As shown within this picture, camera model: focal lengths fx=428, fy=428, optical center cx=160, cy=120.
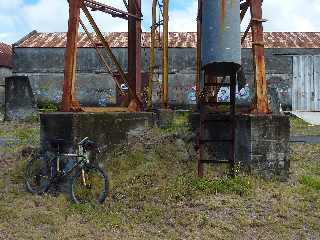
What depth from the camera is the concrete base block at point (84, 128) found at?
7.32 metres

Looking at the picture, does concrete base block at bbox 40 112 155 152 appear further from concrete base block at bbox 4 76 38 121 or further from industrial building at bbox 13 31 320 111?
industrial building at bbox 13 31 320 111

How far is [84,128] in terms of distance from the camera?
748cm

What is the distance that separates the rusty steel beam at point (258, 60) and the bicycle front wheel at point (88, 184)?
3.16 metres

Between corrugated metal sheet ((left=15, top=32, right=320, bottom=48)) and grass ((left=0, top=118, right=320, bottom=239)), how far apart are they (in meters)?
22.9

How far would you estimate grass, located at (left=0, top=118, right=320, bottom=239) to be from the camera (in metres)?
5.48

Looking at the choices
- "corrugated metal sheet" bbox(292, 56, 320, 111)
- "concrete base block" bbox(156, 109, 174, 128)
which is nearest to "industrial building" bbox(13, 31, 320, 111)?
"corrugated metal sheet" bbox(292, 56, 320, 111)

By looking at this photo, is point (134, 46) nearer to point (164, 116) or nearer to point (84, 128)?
point (84, 128)

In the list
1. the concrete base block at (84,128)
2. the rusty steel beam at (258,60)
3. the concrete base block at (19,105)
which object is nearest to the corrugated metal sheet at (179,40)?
the concrete base block at (19,105)

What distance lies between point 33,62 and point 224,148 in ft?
80.7

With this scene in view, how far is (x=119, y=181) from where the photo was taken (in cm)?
724

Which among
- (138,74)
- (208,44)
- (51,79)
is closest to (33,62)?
(51,79)

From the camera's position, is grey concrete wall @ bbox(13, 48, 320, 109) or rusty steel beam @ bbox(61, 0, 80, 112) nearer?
rusty steel beam @ bbox(61, 0, 80, 112)

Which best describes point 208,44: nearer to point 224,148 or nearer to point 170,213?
point 224,148

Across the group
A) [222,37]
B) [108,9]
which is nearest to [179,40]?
[108,9]
